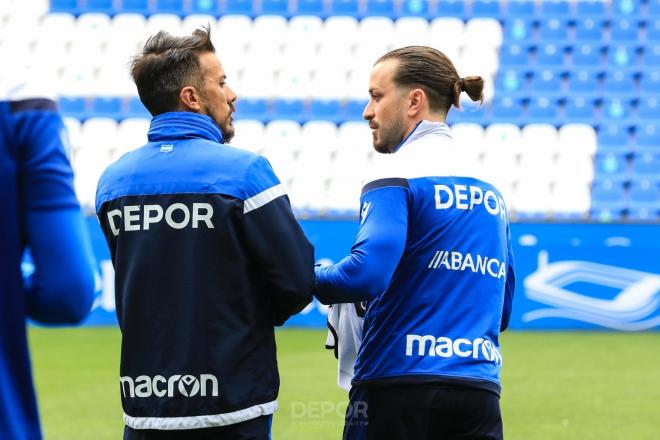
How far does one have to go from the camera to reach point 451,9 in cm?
1806

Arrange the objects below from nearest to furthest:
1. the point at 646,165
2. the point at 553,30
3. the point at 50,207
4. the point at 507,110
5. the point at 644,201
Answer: the point at 50,207, the point at 644,201, the point at 646,165, the point at 507,110, the point at 553,30

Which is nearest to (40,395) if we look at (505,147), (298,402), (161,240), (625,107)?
(298,402)

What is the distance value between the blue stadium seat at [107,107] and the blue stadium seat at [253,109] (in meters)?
2.08

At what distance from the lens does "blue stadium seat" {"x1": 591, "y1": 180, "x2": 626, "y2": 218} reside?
15914mm

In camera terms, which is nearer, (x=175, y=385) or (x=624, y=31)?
(x=175, y=385)

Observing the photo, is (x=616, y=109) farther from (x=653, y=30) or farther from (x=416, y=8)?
(x=416, y=8)

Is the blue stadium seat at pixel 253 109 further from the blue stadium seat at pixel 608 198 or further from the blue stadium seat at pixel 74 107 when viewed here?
the blue stadium seat at pixel 608 198

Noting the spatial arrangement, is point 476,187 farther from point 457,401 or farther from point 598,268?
point 598,268

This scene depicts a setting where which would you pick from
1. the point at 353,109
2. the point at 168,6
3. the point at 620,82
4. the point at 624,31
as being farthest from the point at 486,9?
the point at 168,6

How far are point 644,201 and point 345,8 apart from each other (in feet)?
20.8

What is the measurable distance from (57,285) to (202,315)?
0.81 metres

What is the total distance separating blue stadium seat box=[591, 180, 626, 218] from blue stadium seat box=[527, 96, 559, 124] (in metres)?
1.53

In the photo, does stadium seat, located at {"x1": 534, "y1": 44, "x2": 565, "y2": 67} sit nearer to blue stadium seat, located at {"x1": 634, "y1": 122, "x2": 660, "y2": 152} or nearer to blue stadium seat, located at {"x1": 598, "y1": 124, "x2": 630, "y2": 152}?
blue stadium seat, located at {"x1": 598, "y1": 124, "x2": 630, "y2": 152}

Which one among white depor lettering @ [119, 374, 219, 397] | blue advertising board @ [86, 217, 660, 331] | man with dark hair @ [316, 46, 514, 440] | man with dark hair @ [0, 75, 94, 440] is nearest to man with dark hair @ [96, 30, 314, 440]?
white depor lettering @ [119, 374, 219, 397]
